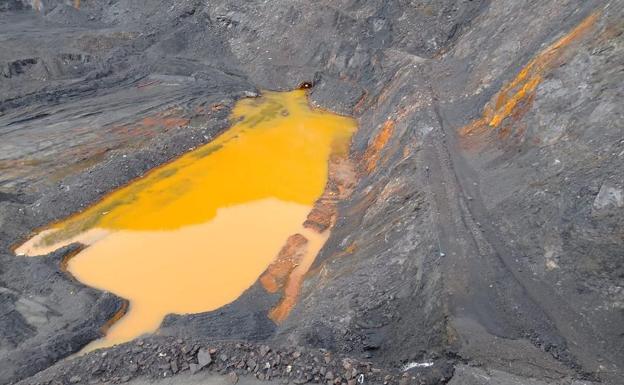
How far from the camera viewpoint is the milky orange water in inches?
469

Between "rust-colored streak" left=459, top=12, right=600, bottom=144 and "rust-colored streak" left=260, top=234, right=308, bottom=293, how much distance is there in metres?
5.40

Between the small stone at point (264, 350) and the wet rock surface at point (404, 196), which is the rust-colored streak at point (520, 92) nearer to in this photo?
the wet rock surface at point (404, 196)

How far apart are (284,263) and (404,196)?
11.5ft

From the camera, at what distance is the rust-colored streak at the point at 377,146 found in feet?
50.9

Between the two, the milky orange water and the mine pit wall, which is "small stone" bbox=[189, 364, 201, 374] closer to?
the mine pit wall

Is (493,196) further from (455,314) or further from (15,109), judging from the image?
(15,109)

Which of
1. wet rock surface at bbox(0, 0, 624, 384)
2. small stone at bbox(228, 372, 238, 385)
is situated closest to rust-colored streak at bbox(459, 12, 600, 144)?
wet rock surface at bbox(0, 0, 624, 384)

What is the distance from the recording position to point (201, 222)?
→ 14109mm

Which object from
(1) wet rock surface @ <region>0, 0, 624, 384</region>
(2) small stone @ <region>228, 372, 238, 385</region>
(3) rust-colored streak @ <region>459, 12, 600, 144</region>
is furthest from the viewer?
(3) rust-colored streak @ <region>459, 12, 600, 144</region>

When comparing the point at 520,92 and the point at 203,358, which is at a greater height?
the point at 520,92

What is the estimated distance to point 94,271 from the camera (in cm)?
1267

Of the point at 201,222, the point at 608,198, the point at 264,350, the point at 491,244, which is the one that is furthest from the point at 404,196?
the point at 201,222

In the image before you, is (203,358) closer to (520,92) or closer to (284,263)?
(284,263)

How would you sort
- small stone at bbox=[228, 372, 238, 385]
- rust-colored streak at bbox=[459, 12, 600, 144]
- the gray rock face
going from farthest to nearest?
1. rust-colored streak at bbox=[459, 12, 600, 144]
2. the gray rock face
3. small stone at bbox=[228, 372, 238, 385]
